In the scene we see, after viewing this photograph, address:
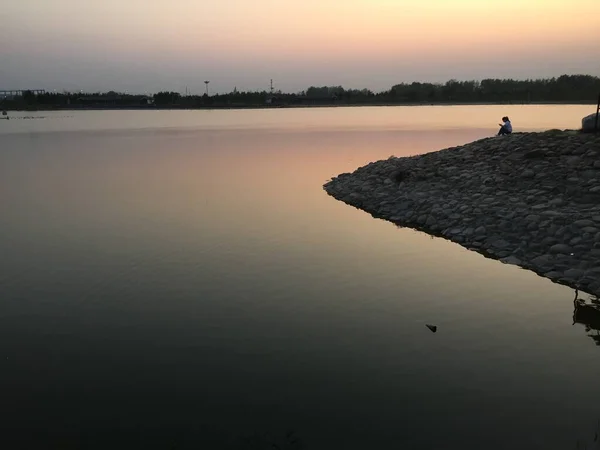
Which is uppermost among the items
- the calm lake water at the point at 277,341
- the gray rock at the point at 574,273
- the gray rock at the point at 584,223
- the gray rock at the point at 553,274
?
the gray rock at the point at 584,223

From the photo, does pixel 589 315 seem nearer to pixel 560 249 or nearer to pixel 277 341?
pixel 560 249

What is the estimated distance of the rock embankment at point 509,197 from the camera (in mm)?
14438

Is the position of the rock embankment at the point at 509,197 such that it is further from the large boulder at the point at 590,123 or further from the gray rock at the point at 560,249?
the large boulder at the point at 590,123

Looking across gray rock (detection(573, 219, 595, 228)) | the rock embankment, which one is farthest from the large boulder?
gray rock (detection(573, 219, 595, 228))

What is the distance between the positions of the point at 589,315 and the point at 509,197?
9082 millimetres

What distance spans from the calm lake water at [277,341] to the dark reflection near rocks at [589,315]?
194 mm

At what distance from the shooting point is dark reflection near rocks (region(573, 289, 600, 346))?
10414mm

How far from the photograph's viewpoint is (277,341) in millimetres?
9836

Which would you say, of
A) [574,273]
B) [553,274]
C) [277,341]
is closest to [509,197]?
[553,274]

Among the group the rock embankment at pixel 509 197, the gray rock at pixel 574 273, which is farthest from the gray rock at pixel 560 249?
the gray rock at pixel 574 273

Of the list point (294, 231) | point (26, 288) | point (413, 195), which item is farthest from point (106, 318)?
point (413, 195)

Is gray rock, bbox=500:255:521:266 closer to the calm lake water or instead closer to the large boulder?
the calm lake water

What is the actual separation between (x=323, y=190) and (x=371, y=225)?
8.48 meters

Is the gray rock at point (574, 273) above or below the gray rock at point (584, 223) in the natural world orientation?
below
